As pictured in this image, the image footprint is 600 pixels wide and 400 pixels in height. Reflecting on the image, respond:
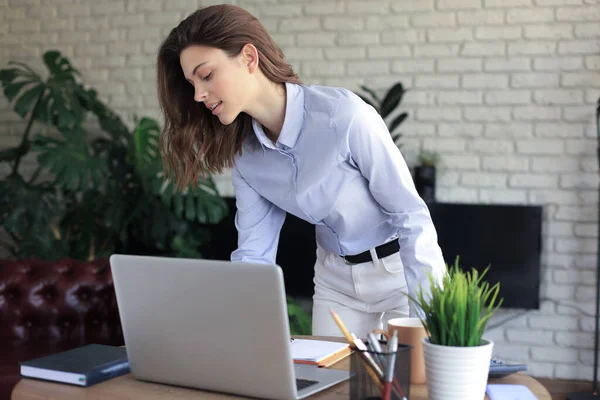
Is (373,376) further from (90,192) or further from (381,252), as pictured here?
(90,192)

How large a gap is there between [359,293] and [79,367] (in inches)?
30.4

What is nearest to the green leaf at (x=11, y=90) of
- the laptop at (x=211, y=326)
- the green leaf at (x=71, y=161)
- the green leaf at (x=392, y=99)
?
the green leaf at (x=71, y=161)

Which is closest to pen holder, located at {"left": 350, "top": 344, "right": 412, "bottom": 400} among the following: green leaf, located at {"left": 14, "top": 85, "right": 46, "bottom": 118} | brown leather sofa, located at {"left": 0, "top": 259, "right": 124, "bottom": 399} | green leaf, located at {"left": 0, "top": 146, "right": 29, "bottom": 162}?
brown leather sofa, located at {"left": 0, "top": 259, "right": 124, "bottom": 399}

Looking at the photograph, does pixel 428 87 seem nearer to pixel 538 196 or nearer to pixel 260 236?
pixel 538 196

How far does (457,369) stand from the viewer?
3.68 ft

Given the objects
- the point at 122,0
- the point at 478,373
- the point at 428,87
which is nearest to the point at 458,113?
the point at 428,87

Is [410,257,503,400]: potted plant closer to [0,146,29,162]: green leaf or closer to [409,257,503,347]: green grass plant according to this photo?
[409,257,503,347]: green grass plant

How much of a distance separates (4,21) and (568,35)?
129 inches

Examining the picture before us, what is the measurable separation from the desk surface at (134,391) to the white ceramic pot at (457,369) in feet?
0.31

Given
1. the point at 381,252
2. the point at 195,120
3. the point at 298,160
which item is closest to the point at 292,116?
the point at 298,160

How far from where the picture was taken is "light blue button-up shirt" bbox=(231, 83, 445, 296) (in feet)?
5.36

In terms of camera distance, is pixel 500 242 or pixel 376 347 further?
pixel 500 242

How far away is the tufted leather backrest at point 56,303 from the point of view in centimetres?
285

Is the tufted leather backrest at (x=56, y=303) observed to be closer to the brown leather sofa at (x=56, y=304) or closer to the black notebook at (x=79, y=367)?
the brown leather sofa at (x=56, y=304)
